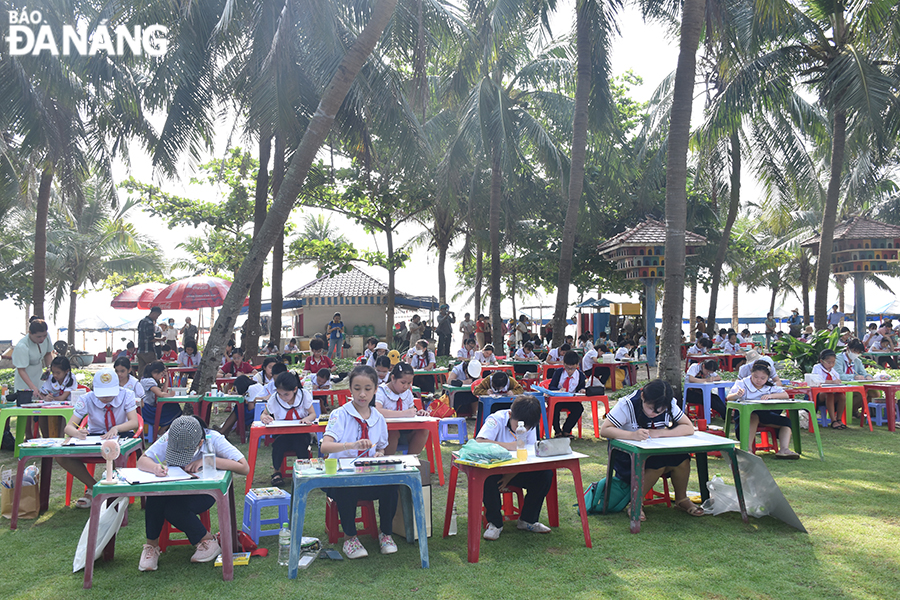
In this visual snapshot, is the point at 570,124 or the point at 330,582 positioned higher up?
the point at 570,124

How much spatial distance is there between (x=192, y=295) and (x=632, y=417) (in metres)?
14.8

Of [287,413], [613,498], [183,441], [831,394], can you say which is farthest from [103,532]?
[831,394]

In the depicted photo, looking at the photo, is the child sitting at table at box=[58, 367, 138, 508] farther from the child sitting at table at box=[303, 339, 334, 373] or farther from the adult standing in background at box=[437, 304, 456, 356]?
the adult standing in background at box=[437, 304, 456, 356]

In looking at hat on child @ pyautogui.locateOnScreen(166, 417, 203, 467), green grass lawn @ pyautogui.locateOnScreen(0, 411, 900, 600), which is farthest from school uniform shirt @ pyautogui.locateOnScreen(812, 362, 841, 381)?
hat on child @ pyautogui.locateOnScreen(166, 417, 203, 467)

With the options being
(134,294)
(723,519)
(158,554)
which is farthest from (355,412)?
(134,294)

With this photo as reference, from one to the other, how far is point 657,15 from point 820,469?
9.79 m

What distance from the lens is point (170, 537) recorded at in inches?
203

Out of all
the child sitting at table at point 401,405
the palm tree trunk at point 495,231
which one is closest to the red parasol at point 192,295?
the palm tree trunk at point 495,231

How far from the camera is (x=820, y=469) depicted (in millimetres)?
7777

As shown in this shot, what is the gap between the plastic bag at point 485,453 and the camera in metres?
4.97

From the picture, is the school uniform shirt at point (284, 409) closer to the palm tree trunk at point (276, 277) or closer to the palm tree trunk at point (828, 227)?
the palm tree trunk at point (276, 277)

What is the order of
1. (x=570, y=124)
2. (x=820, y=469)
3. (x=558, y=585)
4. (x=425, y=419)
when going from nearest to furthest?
(x=558, y=585) → (x=425, y=419) → (x=820, y=469) → (x=570, y=124)

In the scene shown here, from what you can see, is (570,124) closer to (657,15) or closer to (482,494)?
(657,15)

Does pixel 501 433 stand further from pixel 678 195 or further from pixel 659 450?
pixel 678 195
